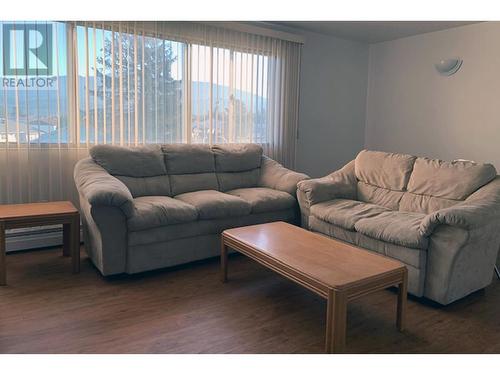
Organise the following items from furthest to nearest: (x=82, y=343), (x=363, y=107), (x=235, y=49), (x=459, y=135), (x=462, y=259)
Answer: (x=363, y=107), (x=459, y=135), (x=235, y=49), (x=462, y=259), (x=82, y=343)

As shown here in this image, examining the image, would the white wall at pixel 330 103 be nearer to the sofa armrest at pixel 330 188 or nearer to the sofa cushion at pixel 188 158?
the sofa armrest at pixel 330 188

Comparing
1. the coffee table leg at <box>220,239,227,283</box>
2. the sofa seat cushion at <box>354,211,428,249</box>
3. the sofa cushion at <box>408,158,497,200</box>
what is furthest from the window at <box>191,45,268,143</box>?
the sofa seat cushion at <box>354,211,428,249</box>

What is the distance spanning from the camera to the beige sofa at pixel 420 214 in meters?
2.62

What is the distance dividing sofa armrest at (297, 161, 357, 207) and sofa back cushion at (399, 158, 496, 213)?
1.74 ft

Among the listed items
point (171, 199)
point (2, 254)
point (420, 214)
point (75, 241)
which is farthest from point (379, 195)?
point (2, 254)

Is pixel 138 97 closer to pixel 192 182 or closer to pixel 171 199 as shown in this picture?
pixel 192 182

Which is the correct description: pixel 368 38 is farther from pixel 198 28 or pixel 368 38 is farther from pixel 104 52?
pixel 104 52

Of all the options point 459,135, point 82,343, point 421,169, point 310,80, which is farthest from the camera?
point 310,80

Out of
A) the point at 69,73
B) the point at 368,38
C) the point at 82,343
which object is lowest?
the point at 82,343

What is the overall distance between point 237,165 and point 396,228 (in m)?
1.82

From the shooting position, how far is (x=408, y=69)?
5332 millimetres

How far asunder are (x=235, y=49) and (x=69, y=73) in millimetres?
1734

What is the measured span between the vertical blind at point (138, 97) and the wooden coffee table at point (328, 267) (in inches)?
67.2

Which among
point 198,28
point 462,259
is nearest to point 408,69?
point 198,28
